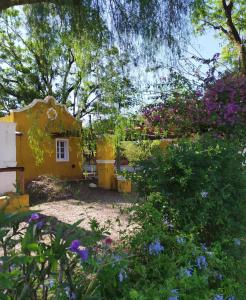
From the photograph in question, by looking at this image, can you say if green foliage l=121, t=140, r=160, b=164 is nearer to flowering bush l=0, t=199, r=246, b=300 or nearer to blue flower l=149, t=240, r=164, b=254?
flowering bush l=0, t=199, r=246, b=300

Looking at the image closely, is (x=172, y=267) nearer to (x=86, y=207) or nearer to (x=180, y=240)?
(x=180, y=240)

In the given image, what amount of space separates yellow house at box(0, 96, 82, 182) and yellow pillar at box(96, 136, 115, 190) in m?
1.33

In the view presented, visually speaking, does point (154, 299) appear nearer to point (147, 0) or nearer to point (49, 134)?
point (147, 0)

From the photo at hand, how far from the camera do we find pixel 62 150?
784 inches

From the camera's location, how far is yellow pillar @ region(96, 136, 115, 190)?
1834 cm

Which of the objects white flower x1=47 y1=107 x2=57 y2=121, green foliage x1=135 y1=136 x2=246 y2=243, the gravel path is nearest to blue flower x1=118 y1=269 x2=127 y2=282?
green foliage x1=135 y1=136 x2=246 y2=243

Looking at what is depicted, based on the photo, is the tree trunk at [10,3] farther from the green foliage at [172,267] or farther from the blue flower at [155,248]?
the blue flower at [155,248]

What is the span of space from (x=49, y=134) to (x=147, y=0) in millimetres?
13021

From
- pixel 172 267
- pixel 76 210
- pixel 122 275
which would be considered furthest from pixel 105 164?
pixel 122 275

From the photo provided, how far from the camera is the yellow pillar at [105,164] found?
1834cm

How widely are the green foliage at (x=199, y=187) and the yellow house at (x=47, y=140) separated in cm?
1217

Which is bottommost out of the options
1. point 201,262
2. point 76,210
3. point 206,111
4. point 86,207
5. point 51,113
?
point 76,210

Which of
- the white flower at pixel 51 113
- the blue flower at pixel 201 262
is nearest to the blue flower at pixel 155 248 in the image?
the blue flower at pixel 201 262

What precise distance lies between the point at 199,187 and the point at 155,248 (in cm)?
105
